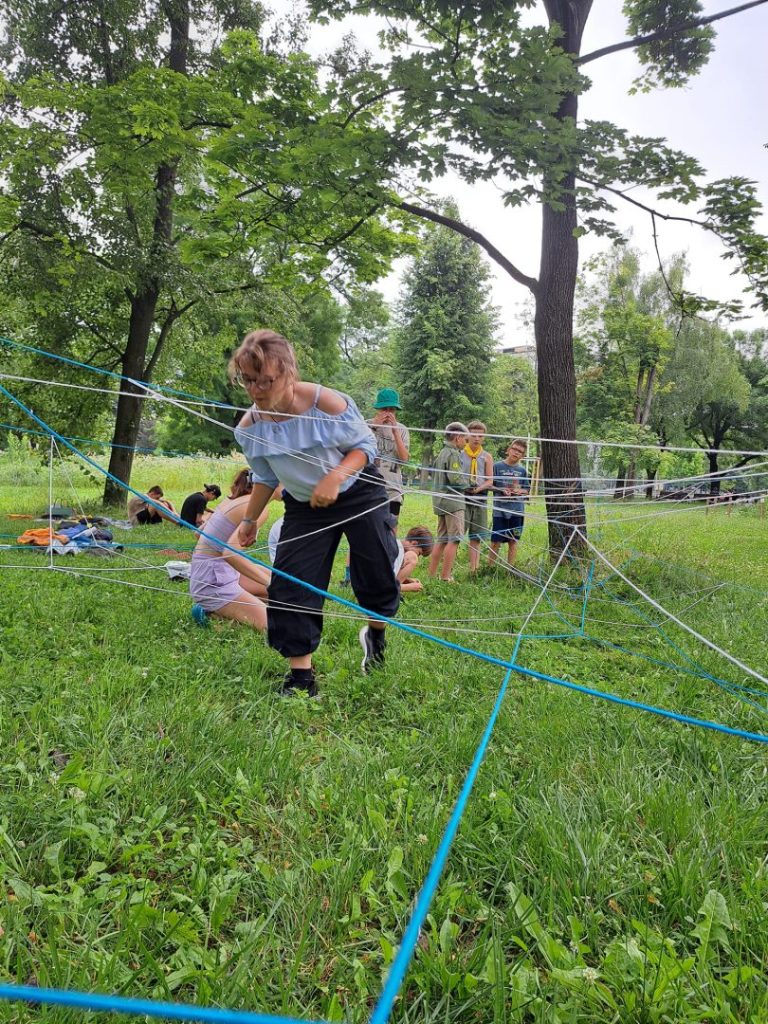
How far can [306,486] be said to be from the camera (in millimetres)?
2363

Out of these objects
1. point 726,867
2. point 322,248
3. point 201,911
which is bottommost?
point 201,911

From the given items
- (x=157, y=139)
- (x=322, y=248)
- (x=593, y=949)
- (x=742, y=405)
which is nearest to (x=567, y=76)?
(x=322, y=248)

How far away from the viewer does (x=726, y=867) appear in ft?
4.57

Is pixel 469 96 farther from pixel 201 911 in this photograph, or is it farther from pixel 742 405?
pixel 742 405

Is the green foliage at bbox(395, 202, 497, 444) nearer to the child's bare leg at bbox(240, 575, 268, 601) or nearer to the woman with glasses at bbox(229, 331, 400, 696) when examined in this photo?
the child's bare leg at bbox(240, 575, 268, 601)

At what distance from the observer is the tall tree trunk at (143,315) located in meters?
8.79

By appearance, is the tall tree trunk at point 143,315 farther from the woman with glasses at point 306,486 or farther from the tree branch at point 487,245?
the woman with glasses at point 306,486

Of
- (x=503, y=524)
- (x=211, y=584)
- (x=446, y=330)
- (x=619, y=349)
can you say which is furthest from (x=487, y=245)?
(x=619, y=349)

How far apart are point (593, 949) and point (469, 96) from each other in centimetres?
435

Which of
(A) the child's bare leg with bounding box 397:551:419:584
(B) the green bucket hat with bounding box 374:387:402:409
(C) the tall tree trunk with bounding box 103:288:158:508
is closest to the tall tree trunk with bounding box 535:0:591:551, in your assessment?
→ (A) the child's bare leg with bounding box 397:551:419:584

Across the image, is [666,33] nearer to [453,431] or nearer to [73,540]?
[453,431]

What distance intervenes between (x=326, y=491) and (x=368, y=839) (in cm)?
120

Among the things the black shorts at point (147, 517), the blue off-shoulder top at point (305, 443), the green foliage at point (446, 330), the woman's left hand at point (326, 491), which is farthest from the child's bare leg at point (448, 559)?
the green foliage at point (446, 330)

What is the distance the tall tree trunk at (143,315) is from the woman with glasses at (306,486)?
7.41m
